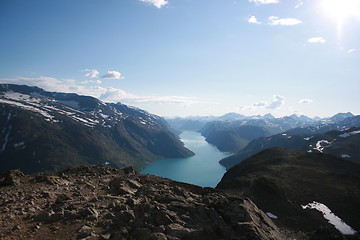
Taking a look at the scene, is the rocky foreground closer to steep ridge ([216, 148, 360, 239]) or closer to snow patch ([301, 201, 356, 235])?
steep ridge ([216, 148, 360, 239])

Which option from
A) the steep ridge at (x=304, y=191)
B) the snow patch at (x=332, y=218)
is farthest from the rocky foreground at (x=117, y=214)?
the snow patch at (x=332, y=218)

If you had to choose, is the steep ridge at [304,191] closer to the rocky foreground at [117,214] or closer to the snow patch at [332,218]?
the snow patch at [332,218]

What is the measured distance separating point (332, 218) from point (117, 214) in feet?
156

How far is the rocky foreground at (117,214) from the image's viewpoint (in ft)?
49.3

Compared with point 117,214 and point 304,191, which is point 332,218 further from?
point 117,214

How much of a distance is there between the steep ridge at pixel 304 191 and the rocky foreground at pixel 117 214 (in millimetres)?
18933

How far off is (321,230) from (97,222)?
101 feet

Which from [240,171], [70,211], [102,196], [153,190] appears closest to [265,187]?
[240,171]

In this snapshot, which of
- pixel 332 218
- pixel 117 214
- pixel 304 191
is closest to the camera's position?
pixel 117 214

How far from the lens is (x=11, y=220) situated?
15.4 metres

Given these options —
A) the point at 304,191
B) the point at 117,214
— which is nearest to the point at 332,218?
the point at 304,191

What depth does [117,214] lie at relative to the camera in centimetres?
1742

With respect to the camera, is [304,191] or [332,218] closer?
[332,218]

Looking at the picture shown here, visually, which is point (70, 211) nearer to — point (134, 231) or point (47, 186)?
point (134, 231)
